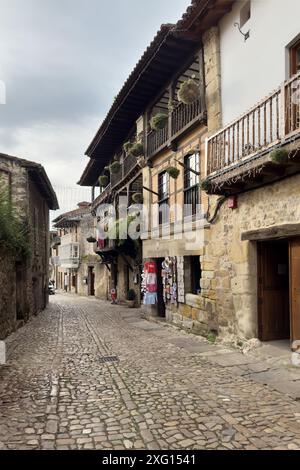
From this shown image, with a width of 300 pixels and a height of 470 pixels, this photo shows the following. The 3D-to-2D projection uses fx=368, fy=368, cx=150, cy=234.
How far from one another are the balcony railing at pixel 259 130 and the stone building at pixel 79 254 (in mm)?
19620

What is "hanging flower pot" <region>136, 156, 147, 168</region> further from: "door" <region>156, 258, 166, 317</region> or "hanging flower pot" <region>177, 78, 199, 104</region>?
"hanging flower pot" <region>177, 78, 199, 104</region>

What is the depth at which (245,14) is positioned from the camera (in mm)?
7969

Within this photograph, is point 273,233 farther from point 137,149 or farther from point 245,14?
point 137,149

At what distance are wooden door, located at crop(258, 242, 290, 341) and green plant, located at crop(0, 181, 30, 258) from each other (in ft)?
21.2

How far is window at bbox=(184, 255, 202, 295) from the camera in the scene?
35.1ft

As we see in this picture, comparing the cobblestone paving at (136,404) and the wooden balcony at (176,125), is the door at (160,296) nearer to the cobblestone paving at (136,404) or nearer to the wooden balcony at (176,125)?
the wooden balcony at (176,125)

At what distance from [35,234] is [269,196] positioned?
1182 centimetres

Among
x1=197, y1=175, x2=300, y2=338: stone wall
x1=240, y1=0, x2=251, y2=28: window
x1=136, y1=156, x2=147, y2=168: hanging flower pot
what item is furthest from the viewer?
x1=136, y1=156, x2=147, y2=168: hanging flower pot

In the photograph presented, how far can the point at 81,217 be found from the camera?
35.3m

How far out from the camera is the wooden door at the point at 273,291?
7.49m

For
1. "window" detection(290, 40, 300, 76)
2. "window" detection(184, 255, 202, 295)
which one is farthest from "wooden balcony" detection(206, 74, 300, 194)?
"window" detection(184, 255, 202, 295)

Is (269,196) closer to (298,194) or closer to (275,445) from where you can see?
(298,194)
